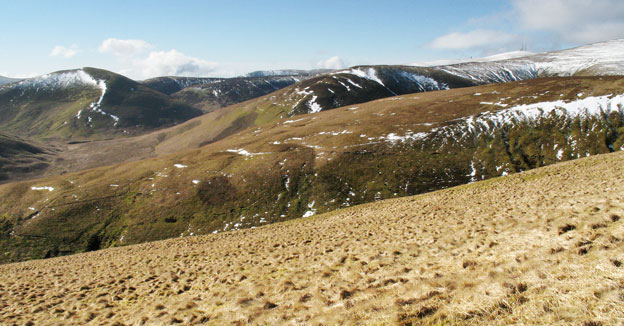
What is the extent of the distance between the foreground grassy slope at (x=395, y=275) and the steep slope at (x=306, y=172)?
31468 millimetres

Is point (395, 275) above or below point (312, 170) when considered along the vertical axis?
above

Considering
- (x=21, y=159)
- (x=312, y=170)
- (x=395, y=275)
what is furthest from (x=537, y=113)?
(x=21, y=159)

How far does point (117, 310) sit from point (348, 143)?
2923 inches

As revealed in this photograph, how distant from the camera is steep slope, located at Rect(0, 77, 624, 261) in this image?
5769 centimetres

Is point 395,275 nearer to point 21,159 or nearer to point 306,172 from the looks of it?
point 306,172

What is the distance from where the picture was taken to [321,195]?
62344mm

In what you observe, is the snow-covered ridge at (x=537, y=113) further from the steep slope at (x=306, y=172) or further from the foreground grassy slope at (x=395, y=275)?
the foreground grassy slope at (x=395, y=275)

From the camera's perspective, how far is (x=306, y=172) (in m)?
70.9

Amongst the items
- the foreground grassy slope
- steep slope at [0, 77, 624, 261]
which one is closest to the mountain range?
steep slope at [0, 77, 624, 261]

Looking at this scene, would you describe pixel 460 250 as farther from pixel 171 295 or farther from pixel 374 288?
pixel 171 295

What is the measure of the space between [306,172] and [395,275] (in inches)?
2308

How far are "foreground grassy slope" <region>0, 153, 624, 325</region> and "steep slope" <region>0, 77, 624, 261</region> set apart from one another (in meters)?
31.5

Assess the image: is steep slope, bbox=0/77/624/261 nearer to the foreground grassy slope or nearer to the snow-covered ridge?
the snow-covered ridge

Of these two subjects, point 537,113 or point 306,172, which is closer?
point 306,172
